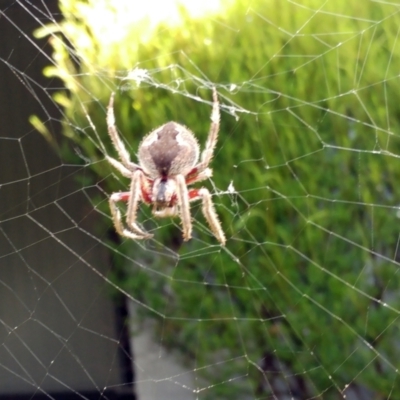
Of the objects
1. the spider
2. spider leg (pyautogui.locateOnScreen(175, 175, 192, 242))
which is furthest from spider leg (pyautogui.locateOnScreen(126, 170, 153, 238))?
spider leg (pyautogui.locateOnScreen(175, 175, 192, 242))

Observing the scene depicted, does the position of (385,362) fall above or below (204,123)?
below

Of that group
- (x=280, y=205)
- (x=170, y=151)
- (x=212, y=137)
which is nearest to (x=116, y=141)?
(x=170, y=151)

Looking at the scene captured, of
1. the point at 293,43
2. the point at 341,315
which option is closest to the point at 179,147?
the point at 293,43

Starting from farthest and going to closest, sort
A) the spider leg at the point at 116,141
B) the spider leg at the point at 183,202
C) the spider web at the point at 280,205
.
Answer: the spider web at the point at 280,205 → the spider leg at the point at 116,141 → the spider leg at the point at 183,202

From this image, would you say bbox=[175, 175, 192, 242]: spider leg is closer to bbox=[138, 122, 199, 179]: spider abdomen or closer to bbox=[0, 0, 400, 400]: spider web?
bbox=[138, 122, 199, 179]: spider abdomen

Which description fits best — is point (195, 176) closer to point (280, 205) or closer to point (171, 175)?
point (171, 175)

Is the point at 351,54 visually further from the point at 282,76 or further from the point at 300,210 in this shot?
the point at 300,210

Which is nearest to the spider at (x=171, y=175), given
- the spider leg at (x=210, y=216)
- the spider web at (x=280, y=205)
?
the spider leg at (x=210, y=216)

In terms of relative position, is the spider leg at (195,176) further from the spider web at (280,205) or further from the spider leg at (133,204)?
the spider web at (280,205)
